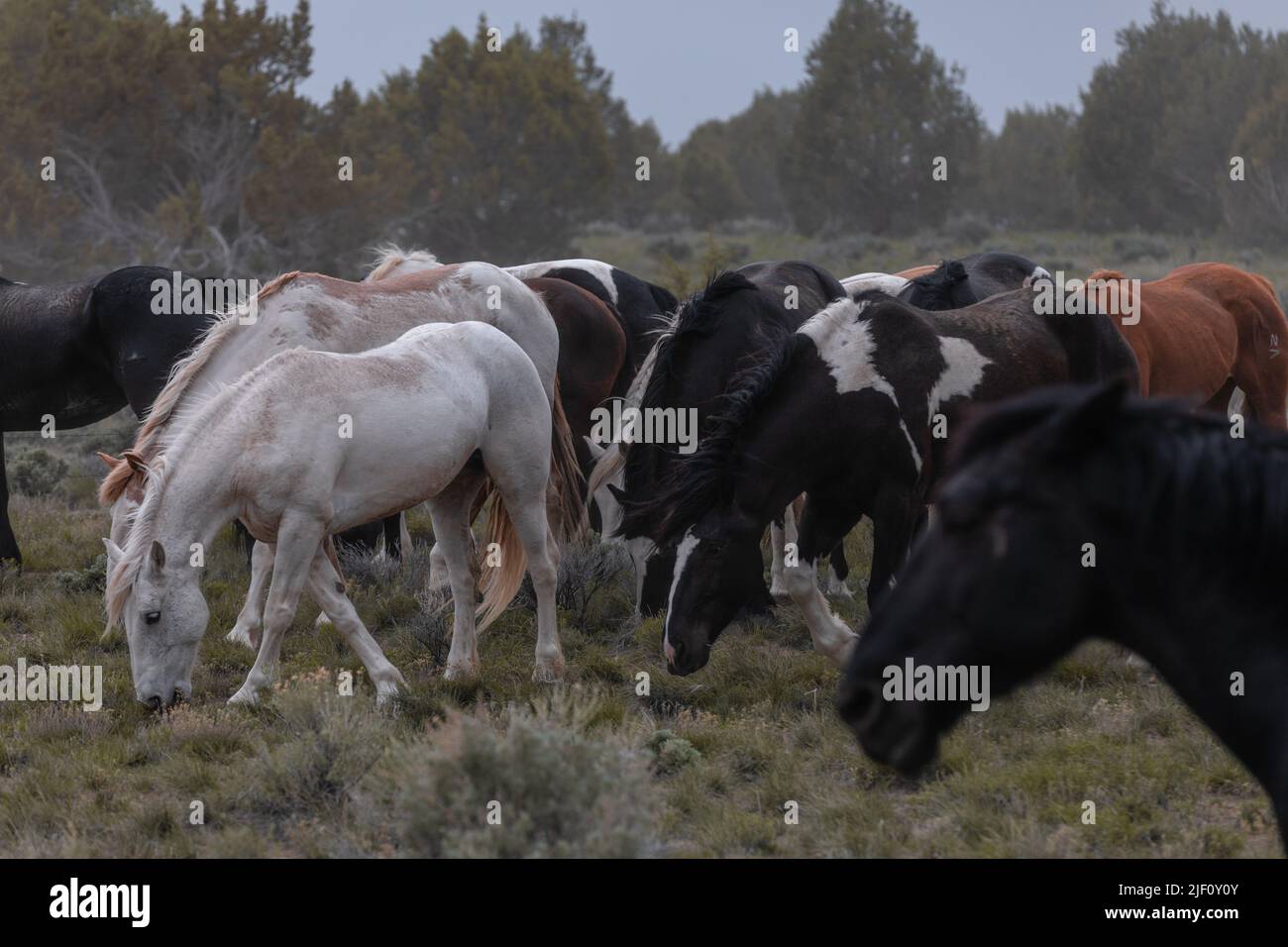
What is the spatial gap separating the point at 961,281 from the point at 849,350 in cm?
309

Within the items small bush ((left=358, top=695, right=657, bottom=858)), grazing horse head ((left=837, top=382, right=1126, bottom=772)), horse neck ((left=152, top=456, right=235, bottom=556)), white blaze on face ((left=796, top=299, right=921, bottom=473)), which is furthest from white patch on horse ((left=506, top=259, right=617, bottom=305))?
grazing horse head ((left=837, top=382, right=1126, bottom=772))

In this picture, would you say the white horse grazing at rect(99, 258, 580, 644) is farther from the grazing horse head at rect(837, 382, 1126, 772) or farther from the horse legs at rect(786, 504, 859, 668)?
the grazing horse head at rect(837, 382, 1126, 772)

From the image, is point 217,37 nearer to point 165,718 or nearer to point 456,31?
point 456,31

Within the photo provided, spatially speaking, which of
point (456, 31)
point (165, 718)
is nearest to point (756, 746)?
point (165, 718)

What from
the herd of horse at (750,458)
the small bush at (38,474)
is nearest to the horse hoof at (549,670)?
the herd of horse at (750,458)

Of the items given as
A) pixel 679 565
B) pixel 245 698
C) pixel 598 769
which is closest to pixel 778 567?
pixel 679 565

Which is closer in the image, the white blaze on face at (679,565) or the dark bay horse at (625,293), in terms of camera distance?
the white blaze on face at (679,565)

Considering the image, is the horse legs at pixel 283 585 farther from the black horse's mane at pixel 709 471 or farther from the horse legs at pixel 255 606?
the black horse's mane at pixel 709 471

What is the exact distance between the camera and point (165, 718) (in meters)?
6.61

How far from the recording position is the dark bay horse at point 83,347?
944cm

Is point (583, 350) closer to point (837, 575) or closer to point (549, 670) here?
point (837, 575)

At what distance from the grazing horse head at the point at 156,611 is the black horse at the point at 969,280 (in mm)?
4850

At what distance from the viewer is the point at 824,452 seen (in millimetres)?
6734
